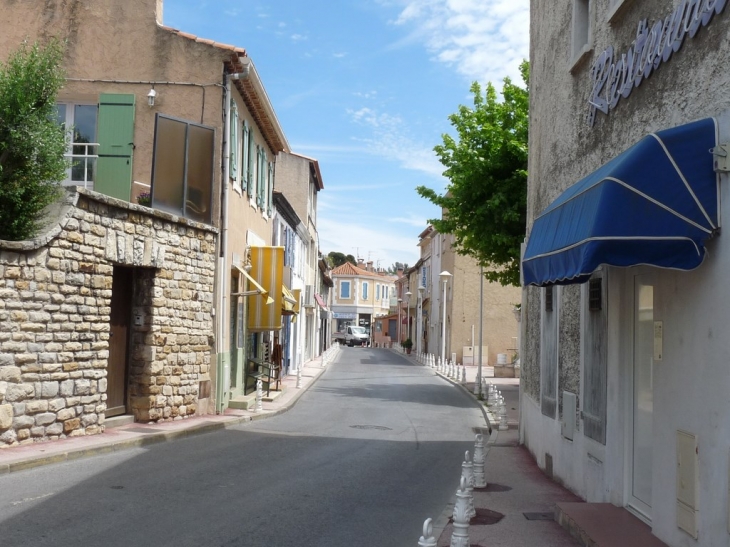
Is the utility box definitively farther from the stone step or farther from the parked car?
the parked car

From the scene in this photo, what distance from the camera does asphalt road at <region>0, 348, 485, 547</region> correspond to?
6973mm

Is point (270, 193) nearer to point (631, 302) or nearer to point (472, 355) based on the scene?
point (631, 302)

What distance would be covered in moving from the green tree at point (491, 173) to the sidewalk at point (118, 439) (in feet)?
23.8

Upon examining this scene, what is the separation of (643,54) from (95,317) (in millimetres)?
8998

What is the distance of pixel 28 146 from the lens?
38.1ft

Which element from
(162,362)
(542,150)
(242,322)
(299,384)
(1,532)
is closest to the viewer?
(1,532)

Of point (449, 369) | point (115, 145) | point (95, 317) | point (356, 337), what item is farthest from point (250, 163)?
point (356, 337)

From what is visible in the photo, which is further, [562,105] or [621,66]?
[562,105]

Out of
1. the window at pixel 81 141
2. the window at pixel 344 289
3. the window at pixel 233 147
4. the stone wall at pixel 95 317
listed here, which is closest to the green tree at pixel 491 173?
the window at pixel 233 147

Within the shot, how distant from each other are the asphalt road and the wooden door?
1.56 metres

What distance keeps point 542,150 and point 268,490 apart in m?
6.34

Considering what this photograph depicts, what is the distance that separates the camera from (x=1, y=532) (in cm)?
670

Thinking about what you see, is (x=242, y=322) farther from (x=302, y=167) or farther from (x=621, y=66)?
(x=302, y=167)

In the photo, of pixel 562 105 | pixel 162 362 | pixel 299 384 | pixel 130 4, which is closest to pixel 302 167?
pixel 299 384
